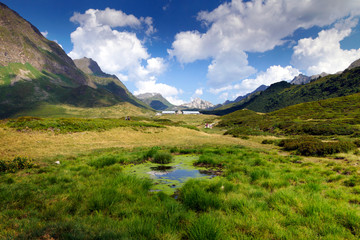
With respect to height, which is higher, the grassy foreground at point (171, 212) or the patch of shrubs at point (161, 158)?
the grassy foreground at point (171, 212)

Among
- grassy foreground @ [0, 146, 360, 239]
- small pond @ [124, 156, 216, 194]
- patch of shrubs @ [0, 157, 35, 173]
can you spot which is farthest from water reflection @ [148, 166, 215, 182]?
patch of shrubs @ [0, 157, 35, 173]

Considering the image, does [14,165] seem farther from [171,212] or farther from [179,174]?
[171,212]

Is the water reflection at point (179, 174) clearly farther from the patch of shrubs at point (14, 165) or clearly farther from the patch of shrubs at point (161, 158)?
the patch of shrubs at point (14, 165)

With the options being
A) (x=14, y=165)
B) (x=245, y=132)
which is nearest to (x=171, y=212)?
(x=14, y=165)

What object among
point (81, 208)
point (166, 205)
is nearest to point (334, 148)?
point (166, 205)

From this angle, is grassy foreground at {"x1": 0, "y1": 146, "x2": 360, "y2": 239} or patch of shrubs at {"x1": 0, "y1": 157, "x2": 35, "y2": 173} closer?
grassy foreground at {"x1": 0, "y1": 146, "x2": 360, "y2": 239}

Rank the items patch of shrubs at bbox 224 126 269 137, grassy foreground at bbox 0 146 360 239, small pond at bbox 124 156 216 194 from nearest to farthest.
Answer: grassy foreground at bbox 0 146 360 239
small pond at bbox 124 156 216 194
patch of shrubs at bbox 224 126 269 137

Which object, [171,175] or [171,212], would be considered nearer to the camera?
[171,212]

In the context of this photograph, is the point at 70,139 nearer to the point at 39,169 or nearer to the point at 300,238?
the point at 39,169

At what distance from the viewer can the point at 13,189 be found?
6.45 meters

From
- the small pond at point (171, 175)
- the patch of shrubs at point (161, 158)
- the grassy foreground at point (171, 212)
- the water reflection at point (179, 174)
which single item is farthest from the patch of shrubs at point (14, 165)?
the patch of shrubs at point (161, 158)

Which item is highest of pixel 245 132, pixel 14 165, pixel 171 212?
pixel 171 212

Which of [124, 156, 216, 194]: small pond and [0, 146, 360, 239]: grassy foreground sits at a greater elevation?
[0, 146, 360, 239]: grassy foreground

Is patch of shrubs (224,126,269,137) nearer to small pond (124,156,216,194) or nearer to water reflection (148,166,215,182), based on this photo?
small pond (124,156,216,194)
